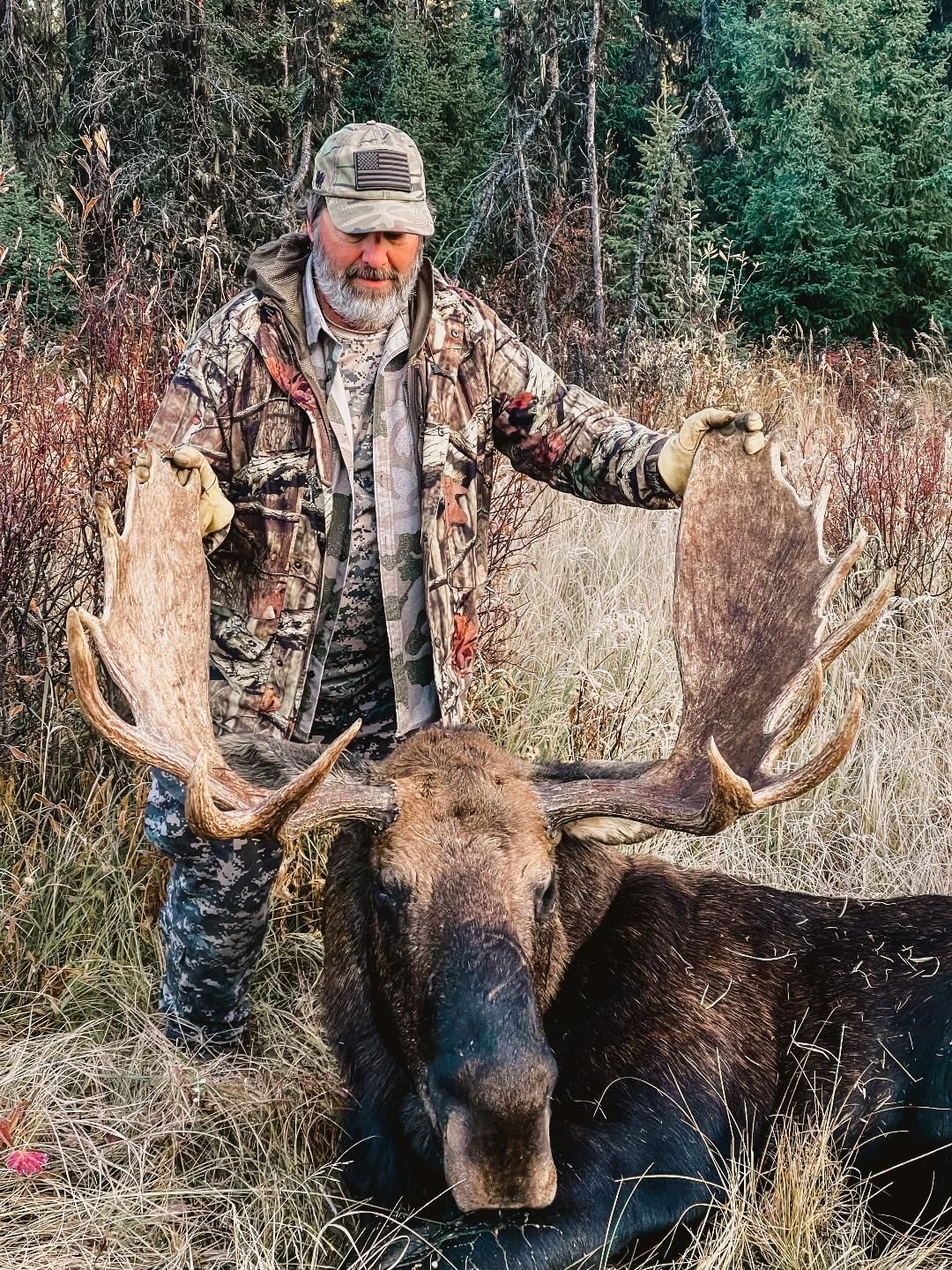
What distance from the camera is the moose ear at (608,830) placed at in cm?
322

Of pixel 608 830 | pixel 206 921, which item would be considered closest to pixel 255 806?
pixel 608 830

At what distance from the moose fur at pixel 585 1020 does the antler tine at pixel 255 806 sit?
1.29ft

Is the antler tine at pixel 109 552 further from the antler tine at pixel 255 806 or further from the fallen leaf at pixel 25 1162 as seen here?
the fallen leaf at pixel 25 1162

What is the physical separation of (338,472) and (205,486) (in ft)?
2.38

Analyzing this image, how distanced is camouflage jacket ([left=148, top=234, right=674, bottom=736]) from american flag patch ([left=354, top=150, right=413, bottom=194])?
0.32 metres

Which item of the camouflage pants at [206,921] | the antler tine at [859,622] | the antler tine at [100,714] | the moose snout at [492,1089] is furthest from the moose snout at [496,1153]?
the camouflage pants at [206,921]

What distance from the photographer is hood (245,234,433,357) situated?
155 inches

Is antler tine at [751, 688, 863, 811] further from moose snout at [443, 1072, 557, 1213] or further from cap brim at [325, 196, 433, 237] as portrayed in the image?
cap brim at [325, 196, 433, 237]

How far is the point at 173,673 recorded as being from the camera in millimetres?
2998

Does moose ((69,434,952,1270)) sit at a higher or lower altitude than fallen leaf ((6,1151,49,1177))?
higher

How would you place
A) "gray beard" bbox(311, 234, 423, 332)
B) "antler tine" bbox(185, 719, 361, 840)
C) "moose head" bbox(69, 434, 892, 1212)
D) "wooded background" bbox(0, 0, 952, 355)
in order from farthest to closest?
"wooded background" bbox(0, 0, 952, 355) < "gray beard" bbox(311, 234, 423, 332) < "moose head" bbox(69, 434, 892, 1212) < "antler tine" bbox(185, 719, 361, 840)

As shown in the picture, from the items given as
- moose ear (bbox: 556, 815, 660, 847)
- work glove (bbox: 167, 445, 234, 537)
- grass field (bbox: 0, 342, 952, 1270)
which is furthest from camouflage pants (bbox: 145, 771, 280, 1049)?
moose ear (bbox: 556, 815, 660, 847)

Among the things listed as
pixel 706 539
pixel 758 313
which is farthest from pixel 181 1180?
pixel 758 313

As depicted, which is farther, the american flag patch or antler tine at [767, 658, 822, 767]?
the american flag patch
